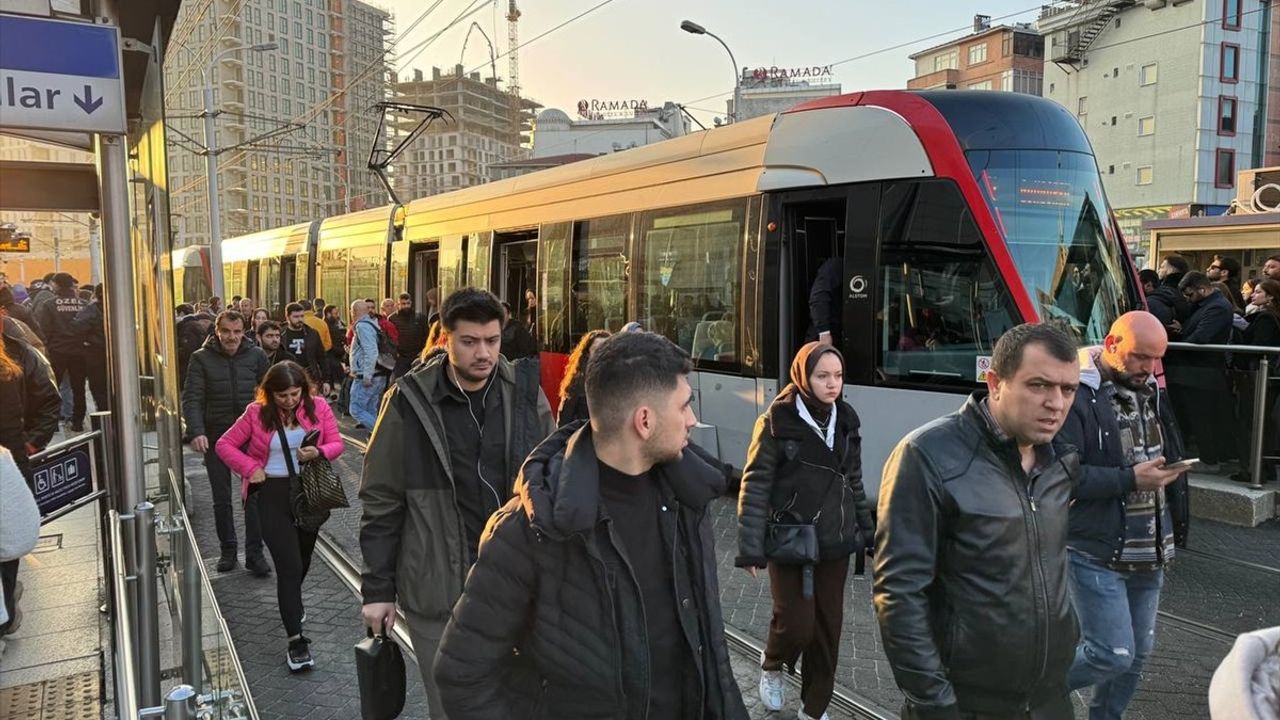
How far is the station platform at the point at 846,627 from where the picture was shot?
4453 mm

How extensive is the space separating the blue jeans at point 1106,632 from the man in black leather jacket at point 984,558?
100 cm

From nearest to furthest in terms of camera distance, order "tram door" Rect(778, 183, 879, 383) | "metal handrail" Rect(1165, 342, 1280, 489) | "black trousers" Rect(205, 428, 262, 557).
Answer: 1. "black trousers" Rect(205, 428, 262, 557)
2. "tram door" Rect(778, 183, 879, 383)
3. "metal handrail" Rect(1165, 342, 1280, 489)

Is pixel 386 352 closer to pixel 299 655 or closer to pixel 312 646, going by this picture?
pixel 312 646

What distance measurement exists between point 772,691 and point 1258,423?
567 centimetres

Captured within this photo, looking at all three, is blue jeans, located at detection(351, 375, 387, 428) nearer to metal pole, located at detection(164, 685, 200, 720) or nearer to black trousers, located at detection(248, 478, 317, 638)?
black trousers, located at detection(248, 478, 317, 638)

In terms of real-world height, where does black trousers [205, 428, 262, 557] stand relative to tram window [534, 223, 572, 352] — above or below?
below

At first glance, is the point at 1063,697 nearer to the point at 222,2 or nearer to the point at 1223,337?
the point at 1223,337

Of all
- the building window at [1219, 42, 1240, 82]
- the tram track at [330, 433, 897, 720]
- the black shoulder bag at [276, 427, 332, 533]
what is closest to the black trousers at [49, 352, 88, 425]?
the tram track at [330, 433, 897, 720]

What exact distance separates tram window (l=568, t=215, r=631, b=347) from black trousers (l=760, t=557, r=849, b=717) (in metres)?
5.24

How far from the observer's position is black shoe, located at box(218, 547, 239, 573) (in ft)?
21.7

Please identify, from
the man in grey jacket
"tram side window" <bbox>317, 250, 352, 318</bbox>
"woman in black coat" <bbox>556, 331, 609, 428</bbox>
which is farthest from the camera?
"tram side window" <bbox>317, 250, 352, 318</bbox>

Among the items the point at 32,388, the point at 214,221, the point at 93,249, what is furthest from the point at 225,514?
the point at 214,221

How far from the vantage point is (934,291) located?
6.75m

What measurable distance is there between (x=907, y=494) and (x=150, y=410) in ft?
12.5
